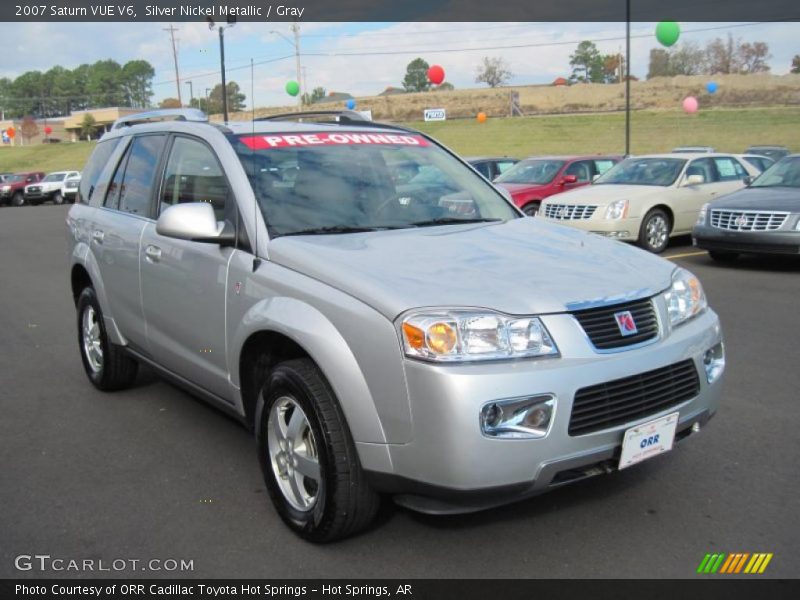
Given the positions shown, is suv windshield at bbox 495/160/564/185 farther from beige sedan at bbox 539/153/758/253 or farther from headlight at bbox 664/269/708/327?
headlight at bbox 664/269/708/327

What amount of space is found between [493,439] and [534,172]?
13.6 m

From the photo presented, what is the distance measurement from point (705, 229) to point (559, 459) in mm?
8679

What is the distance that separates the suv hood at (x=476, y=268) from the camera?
295cm

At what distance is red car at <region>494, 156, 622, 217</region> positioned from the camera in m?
14.9

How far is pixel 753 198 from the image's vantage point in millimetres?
10430

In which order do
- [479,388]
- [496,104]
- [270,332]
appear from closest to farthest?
[479,388], [270,332], [496,104]

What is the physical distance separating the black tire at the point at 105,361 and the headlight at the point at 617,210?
852 centimetres

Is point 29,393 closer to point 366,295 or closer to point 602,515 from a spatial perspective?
point 366,295

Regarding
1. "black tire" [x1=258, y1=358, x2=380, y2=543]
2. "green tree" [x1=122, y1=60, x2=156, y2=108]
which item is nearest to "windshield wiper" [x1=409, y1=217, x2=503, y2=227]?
"black tire" [x1=258, y1=358, x2=380, y2=543]

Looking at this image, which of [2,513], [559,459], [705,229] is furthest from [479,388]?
[705,229]

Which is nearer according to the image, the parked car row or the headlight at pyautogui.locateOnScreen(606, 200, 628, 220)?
the headlight at pyautogui.locateOnScreen(606, 200, 628, 220)

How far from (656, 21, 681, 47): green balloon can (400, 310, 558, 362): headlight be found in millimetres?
30752
